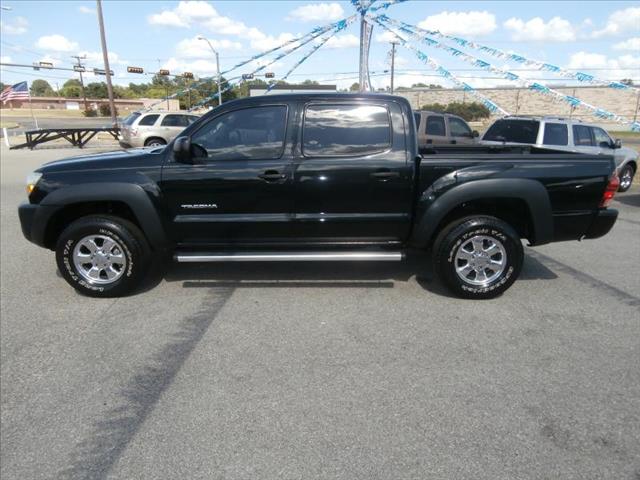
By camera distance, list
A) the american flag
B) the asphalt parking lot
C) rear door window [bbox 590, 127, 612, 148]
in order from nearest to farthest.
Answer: the asphalt parking lot < rear door window [bbox 590, 127, 612, 148] < the american flag

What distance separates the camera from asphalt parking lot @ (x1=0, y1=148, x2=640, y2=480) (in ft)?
7.65

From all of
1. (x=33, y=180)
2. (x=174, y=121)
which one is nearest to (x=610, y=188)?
(x=33, y=180)

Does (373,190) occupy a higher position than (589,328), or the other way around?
(373,190)

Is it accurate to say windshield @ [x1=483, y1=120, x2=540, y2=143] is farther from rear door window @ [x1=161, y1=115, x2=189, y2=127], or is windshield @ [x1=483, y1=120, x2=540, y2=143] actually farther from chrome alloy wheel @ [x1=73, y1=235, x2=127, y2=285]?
rear door window @ [x1=161, y1=115, x2=189, y2=127]

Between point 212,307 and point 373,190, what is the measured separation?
5.92 feet

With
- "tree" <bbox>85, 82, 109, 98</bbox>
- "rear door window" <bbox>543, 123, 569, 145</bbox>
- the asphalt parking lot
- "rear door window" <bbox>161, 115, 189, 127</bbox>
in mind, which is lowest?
the asphalt parking lot

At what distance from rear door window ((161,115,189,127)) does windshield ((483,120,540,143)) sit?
37.9ft

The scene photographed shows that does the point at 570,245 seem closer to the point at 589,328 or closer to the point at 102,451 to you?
the point at 589,328

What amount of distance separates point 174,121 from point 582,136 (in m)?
13.6

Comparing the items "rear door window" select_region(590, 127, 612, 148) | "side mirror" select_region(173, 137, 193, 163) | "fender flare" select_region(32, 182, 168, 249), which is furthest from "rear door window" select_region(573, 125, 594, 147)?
"fender flare" select_region(32, 182, 168, 249)

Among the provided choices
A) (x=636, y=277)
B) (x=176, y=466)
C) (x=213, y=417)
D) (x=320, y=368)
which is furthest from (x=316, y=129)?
(x=636, y=277)

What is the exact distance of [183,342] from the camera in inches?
139

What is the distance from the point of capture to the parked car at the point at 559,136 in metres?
9.72

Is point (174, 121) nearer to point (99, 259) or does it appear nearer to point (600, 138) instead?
point (600, 138)
